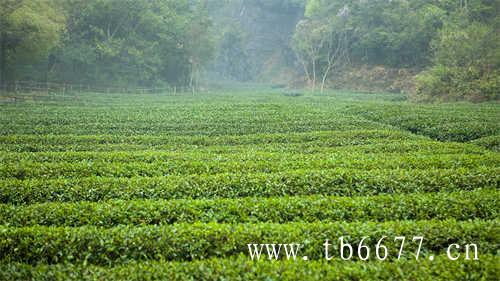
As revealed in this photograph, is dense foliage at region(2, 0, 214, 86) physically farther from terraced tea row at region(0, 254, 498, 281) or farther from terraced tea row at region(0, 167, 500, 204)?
terraced tea row at region(0, 254, 498, 281)

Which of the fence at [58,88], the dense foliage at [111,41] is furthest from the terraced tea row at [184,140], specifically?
the fence at [58,88]

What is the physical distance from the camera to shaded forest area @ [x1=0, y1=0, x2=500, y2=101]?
44094mm

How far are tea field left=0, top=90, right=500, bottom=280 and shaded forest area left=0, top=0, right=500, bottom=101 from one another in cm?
2400

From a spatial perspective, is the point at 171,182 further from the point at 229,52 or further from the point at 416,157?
the point at 229,52

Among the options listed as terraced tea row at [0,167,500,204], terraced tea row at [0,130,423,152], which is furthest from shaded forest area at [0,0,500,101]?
terraced tea row at [0,167,500,204]

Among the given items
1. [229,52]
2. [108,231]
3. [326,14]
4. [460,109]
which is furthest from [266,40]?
[108,231]

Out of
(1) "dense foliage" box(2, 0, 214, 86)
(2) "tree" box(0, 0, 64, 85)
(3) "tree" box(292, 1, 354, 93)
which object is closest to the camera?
(2) "tree" box(0, 0, 64, 85)

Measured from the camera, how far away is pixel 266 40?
125 metres

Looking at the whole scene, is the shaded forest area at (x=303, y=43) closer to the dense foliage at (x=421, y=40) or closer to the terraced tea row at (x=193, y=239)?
the dense foliage at (x=421, y=40)

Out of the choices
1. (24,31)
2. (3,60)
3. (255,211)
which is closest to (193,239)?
(255,211)

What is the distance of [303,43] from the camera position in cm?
7562

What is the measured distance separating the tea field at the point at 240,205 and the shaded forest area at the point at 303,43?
2400 centimetres

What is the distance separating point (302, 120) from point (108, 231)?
894 inches

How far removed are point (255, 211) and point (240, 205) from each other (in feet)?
1.72
